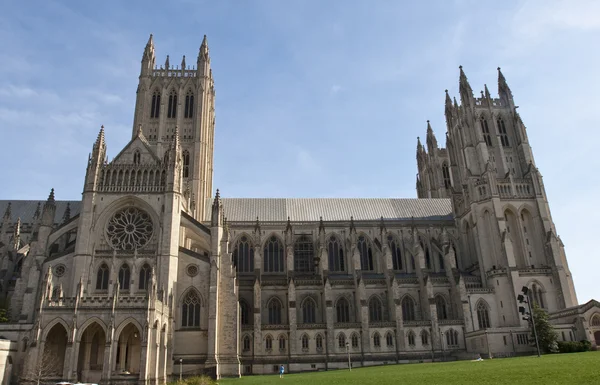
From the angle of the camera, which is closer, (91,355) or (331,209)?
(91,355)

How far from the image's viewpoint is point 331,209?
68125mm

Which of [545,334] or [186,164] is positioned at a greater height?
[186,164]

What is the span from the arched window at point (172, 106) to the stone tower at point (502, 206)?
43.0 meters

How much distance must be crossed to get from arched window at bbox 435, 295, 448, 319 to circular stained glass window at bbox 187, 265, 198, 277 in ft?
95.3

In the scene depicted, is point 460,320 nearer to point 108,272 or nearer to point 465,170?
point 465,170

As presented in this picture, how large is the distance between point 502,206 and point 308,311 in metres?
28.0

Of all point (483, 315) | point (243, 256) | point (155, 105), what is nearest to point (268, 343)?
point (243, 256)

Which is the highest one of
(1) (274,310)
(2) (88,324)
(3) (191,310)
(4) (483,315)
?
(1) (274,310)

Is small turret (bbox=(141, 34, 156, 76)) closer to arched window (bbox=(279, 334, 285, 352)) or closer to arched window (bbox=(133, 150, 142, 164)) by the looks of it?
arched window (bbox=(133, 150, 142, 164))

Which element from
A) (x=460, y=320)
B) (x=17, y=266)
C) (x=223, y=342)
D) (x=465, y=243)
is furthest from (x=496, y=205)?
(x=17, y=266)

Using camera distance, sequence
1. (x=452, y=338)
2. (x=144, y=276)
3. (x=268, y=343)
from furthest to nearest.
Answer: (x=452, y=338) → (x=268, y=343) → (x=144, y=276)

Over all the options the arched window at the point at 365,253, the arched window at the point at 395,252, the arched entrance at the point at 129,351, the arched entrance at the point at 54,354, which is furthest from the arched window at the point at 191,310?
the arched window at the point at 395,252

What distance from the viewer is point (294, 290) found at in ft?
175

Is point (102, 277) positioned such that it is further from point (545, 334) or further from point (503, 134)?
point (503, 134)
